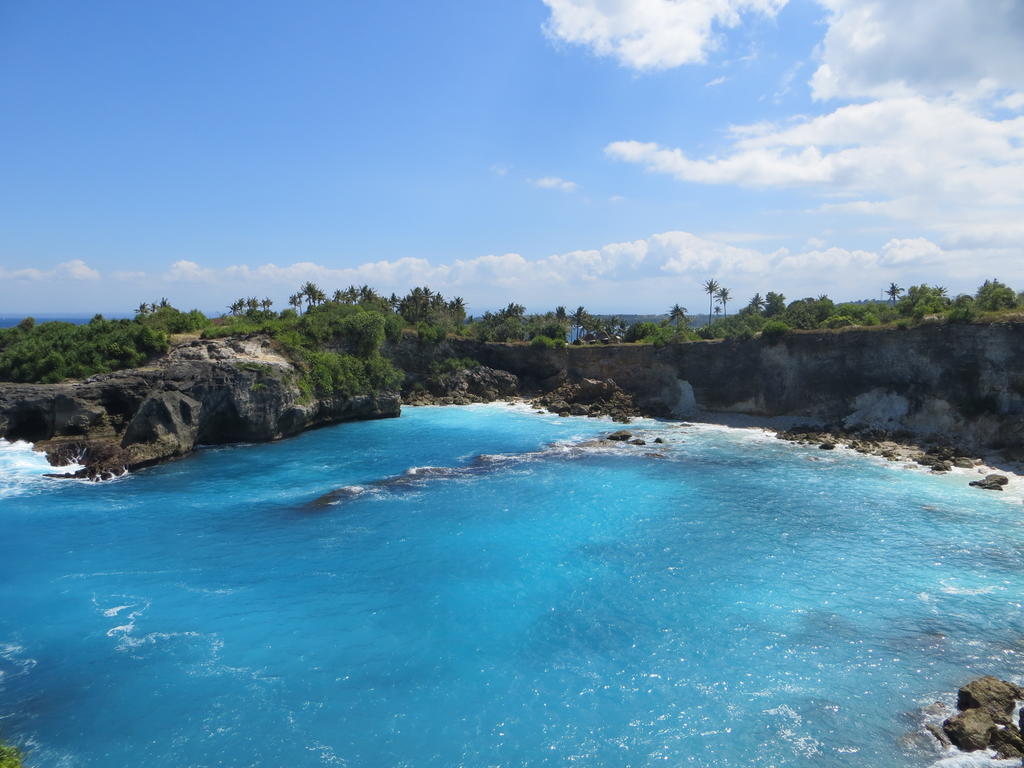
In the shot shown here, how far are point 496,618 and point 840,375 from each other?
4722cm

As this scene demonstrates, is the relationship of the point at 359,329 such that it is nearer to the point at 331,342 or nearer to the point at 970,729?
the point at 331,342

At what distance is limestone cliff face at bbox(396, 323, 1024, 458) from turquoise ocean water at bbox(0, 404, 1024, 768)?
12139mm

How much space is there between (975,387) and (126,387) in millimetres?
67110

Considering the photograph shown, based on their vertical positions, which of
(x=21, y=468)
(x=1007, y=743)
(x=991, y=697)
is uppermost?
(x=21, y=468)

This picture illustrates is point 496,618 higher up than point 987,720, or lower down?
higher up

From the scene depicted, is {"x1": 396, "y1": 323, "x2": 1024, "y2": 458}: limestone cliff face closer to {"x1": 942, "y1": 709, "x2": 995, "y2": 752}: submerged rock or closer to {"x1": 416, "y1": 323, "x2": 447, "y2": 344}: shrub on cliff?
{"x1": 416, "y1": 323, "x2": 447, "y2": 344}: shrub on cliff

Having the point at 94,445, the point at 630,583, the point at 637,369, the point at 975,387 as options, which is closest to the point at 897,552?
the point at 630,583

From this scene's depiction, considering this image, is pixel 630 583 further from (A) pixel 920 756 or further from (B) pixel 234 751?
(B) pixel 234 751

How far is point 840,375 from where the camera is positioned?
5662 centimetres

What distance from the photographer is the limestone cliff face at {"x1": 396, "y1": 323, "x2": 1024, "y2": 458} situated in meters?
47.0

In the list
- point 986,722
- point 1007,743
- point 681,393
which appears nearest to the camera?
point 1007,743

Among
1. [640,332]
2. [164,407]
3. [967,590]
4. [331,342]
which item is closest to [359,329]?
[331,342]

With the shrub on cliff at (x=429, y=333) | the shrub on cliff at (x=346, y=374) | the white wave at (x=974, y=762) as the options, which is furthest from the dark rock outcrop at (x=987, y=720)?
the shrub on cliff at (x=429, y=333)

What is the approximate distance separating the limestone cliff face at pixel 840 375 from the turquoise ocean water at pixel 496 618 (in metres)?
12.1
